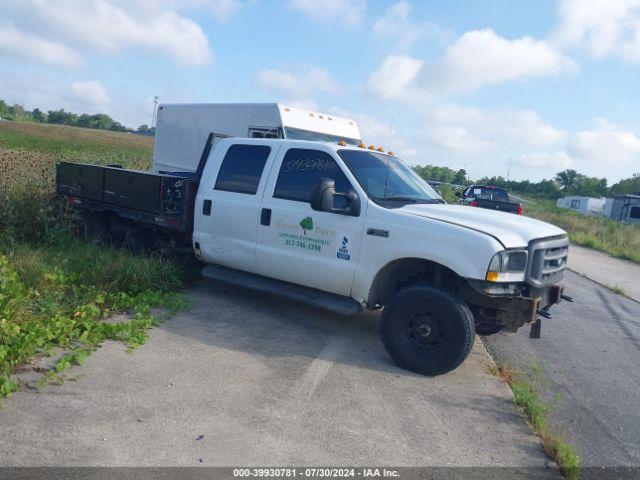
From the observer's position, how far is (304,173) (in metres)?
5.95

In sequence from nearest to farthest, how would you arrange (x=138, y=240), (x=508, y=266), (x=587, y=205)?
(x=508, y=266) < (x=138, y=240) < (x=587, y=205)

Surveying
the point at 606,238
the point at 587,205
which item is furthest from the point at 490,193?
the point at 587,205

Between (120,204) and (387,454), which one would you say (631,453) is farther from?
(120,204)

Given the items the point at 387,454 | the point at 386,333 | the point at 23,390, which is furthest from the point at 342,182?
the point at 23,390

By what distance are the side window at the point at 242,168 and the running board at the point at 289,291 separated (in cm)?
98

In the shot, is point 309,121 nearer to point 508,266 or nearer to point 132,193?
point 132,193

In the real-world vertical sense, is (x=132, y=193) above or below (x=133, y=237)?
above

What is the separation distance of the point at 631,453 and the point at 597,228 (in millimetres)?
23604

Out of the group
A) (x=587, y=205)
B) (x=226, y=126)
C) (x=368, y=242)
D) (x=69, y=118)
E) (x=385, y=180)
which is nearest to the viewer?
(x=368, y=242)

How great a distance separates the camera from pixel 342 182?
5.66 metres

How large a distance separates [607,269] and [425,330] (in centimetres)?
1122

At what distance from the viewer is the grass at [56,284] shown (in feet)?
15.0

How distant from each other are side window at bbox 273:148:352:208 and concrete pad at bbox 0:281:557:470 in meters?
1.55

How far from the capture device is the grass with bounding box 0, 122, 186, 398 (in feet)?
15.0
